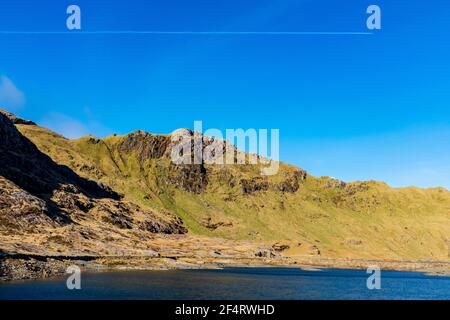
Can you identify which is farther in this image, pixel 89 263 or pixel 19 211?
pixel 19 211

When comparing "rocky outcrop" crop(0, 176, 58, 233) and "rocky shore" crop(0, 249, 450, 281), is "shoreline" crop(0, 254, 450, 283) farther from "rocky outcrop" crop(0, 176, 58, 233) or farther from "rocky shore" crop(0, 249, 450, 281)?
"rocky outcrop" crop(0, 176, 58, 233)

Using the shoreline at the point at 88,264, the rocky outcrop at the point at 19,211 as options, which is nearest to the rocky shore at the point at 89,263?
the shoreline at the point at 88,264

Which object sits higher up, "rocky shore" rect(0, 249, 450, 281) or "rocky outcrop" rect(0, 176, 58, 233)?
"rocky outcrop" rect(0, 176, 58, 233)

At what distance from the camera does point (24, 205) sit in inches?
6850

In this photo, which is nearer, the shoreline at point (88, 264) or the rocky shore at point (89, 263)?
the shoreline at point (88, 264)

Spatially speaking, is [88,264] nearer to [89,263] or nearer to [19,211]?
[89,263]

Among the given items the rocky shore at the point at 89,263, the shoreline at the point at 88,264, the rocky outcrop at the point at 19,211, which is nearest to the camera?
the shoreline at the point at 88,264

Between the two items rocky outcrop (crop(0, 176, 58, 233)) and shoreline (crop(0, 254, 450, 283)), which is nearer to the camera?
shoreline (crop(0, 254, 450, 283))

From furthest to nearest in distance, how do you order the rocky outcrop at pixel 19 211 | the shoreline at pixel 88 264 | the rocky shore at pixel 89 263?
the rocky outcrop at pixel 19 211 < the rocky shore at pixel 89 263 < the shoreline at pixel 88 264

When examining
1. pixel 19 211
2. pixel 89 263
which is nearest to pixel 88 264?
pixel 89 263

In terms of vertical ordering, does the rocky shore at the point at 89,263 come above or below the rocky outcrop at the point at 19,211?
below

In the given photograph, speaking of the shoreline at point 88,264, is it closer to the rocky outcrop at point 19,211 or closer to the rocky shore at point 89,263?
the rocky shore at point 89,263

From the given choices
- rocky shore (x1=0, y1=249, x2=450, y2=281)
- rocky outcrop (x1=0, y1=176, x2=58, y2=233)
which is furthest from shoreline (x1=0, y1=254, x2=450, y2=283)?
rocky outcrop (x1=0, y1=176, x2=58, y2=233)
